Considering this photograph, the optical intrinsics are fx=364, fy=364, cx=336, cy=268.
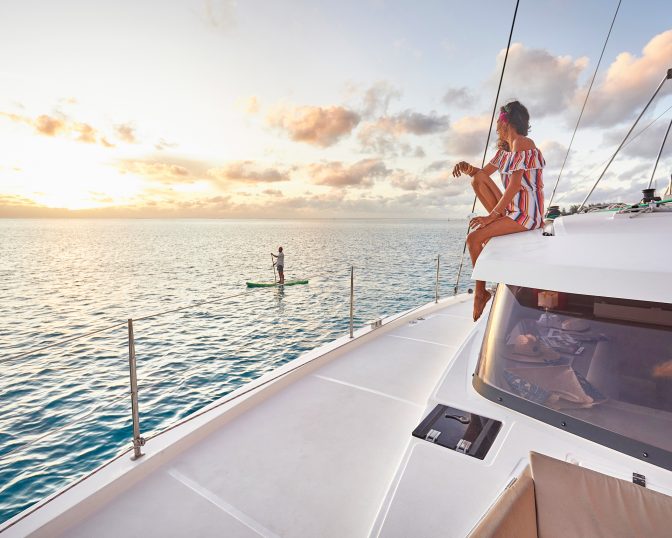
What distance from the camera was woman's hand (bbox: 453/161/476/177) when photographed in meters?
2.72

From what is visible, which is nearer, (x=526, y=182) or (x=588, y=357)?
(x=588, y=357)

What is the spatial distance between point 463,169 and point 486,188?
0.81ft

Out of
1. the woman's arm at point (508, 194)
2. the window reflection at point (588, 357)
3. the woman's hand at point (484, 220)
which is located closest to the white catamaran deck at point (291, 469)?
the window reflection at point (588, 357)

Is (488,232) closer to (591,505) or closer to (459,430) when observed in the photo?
(459,430)

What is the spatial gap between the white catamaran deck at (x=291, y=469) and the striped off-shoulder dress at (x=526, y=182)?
6.03ft

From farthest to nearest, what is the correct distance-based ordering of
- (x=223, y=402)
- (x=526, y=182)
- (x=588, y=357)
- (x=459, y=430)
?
(x=223, y=402) → (x=526, y=182) → (x=459, y=430) → (x=588, y=357)

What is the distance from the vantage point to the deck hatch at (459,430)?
2082 mm

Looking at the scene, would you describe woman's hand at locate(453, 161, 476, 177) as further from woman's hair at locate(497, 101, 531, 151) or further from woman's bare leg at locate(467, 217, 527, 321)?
woman's bare leg at locate(467, 217, 527, 321)

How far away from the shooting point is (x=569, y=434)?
1.72 m

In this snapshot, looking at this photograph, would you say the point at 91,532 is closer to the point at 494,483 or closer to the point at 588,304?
the point at 494,483

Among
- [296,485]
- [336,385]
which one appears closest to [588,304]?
[296,485]

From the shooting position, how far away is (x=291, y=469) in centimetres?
246

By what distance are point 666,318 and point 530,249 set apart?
581mm

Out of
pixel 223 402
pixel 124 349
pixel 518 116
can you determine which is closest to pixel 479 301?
pixel 518 116
